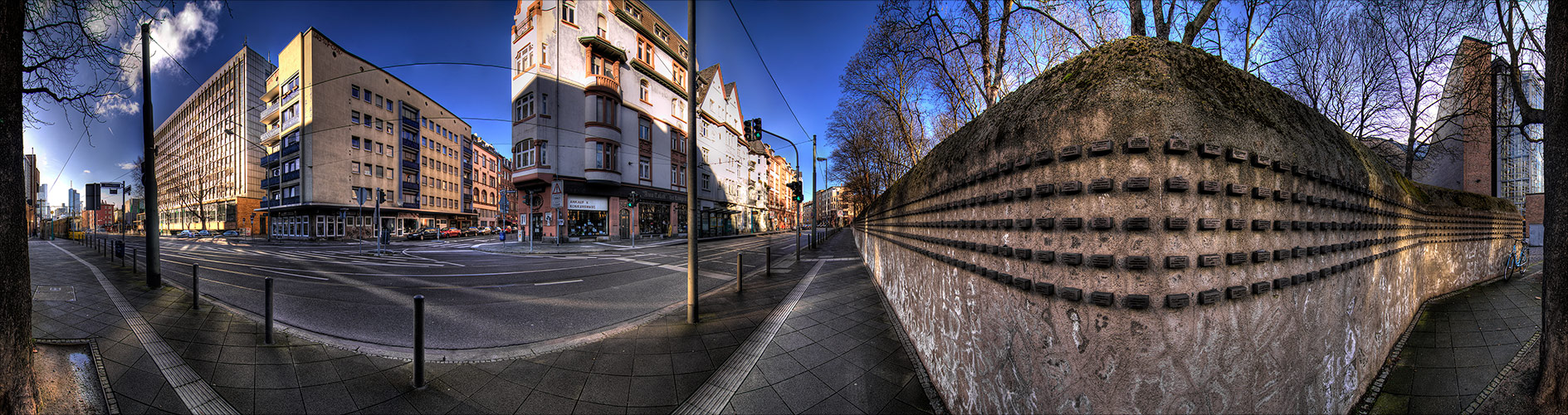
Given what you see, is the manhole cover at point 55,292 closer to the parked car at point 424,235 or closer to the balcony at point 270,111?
the parked car at point 424,235

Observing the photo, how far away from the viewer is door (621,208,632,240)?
84.3ft

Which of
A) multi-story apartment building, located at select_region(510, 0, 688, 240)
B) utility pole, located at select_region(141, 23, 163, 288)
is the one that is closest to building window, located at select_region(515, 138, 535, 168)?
multi-story apartment building, located at select_region(510, 0, 688, 240)

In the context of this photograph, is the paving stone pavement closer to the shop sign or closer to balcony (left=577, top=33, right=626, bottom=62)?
balcony (left=577, top=33, right=626, bottom=62)

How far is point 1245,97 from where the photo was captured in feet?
7.43

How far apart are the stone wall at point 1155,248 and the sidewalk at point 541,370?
1.16 metres

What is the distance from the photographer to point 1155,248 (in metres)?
1.88

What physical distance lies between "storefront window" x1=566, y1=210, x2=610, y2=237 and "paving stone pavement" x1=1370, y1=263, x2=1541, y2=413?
2660 cm

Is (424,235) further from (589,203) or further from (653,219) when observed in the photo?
(653,219)

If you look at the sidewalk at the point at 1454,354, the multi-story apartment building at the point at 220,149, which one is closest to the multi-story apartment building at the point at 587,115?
the sidewalk at the point at 1454,354

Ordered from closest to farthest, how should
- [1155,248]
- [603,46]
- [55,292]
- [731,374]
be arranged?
1. [1155,248]
2. [731,374]
3. [55,292]
4. [603,46]

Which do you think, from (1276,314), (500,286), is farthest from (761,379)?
(500,286)

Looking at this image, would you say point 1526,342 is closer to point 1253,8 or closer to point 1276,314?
point 1276,314

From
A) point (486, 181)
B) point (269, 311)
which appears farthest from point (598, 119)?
point (486, 181)

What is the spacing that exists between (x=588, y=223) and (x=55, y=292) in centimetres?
1786
